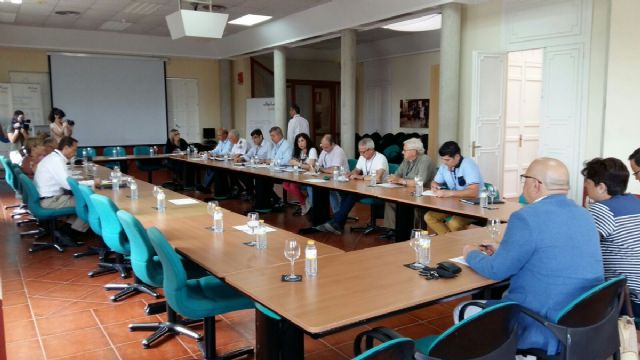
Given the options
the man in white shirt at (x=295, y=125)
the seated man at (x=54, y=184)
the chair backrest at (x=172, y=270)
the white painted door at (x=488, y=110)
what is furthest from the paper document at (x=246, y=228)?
the man in white shirt at (x=295, y=125)

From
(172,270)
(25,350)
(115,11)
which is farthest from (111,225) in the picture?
(115,11)

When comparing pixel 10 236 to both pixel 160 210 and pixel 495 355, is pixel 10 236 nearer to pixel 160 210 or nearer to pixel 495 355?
pixel 160 210

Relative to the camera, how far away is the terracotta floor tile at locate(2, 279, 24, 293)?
4473mm

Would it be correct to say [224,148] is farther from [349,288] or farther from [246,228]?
[349,288]

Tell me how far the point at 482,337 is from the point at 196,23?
541 cm

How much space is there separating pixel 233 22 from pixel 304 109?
13.5 feet

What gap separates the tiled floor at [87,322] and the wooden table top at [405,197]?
2.53 ft

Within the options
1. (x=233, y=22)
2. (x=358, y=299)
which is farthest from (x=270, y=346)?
(x=233, y=22)

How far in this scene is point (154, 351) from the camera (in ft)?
10.8

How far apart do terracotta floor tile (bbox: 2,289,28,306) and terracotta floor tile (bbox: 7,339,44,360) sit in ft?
2.72

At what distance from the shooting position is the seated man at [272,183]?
770 centimetres

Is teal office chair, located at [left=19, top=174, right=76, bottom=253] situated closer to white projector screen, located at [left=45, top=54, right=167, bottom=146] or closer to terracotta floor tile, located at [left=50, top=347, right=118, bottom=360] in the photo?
terracotta floor tile, located at [left=50, top=347, right=118, bottom=360]

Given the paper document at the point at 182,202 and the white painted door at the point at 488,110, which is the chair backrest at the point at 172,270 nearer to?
the paper document at the point at 182,202

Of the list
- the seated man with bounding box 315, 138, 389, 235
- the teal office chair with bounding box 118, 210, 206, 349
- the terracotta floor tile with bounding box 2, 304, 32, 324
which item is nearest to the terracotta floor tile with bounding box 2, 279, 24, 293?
the terracotta floor tile with bounding box 2, 304, 32, 324
